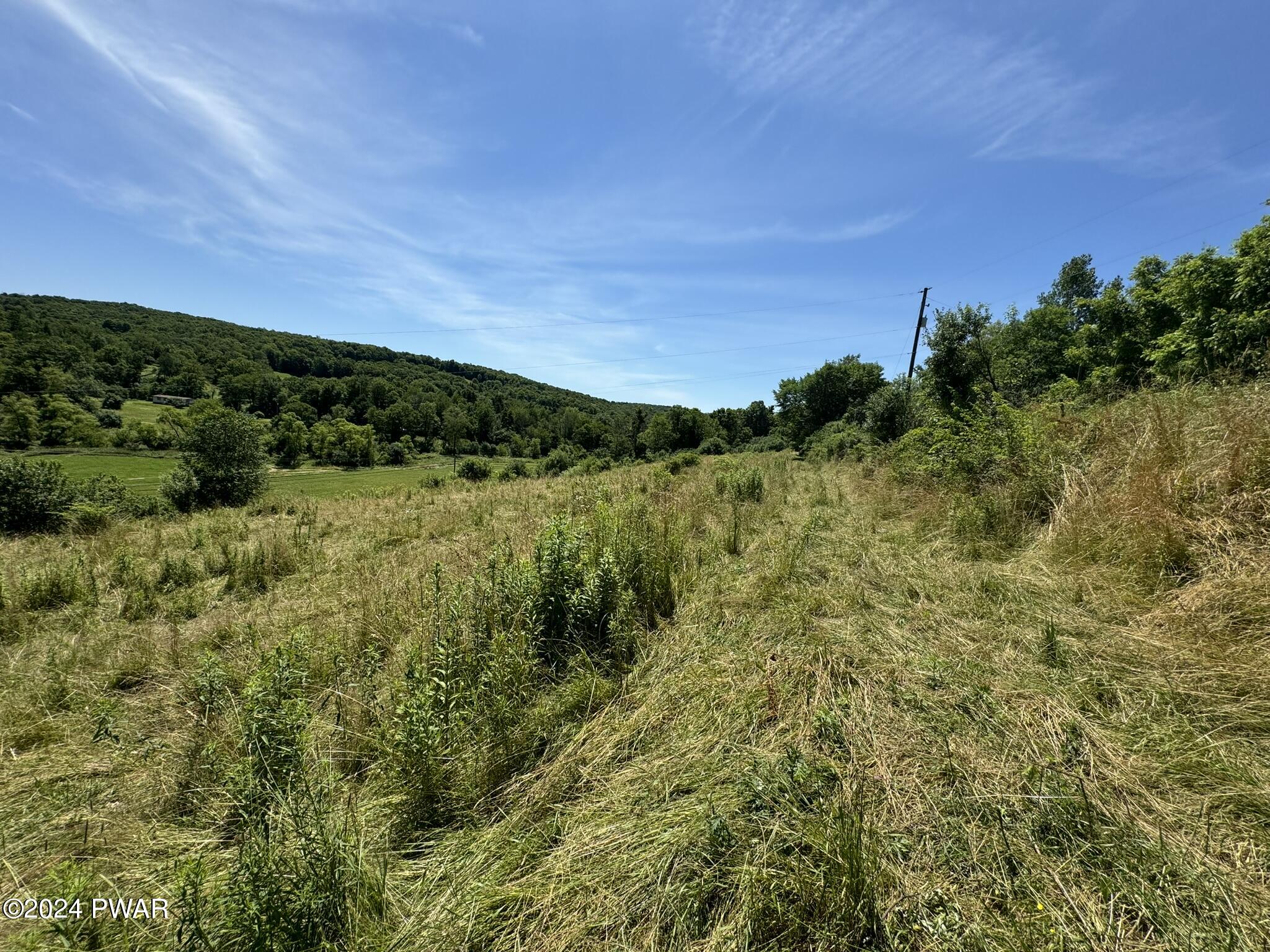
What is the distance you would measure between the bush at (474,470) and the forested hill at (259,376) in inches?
1737

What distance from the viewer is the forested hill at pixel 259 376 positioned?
72.1 metres

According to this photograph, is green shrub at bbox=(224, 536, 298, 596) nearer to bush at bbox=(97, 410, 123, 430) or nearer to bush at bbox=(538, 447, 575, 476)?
bush at bbox=(538, 447, 575, 476)

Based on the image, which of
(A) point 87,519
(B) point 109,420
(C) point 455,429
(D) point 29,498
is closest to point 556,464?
(A) point 87,519

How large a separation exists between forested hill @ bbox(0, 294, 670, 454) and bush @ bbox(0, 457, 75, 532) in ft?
215

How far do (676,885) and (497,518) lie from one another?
30.4ft

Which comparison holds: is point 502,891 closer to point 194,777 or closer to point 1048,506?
point 194,777

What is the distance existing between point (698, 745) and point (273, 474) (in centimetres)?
7451

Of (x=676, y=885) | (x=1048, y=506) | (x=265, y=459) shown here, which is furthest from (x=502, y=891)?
(x=265, y=459)

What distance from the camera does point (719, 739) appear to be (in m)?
2.75

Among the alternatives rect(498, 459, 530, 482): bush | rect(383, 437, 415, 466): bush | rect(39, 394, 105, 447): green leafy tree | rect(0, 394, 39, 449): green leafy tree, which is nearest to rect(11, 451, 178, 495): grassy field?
rect(39, 394, 105, 447): green leafy tree

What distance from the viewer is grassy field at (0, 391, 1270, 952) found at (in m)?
1.75

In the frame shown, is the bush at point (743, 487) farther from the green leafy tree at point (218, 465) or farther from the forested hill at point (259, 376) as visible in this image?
the forested hill at point (259, 376)

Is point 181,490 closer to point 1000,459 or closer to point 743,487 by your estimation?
point 743,487

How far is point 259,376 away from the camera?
294 feet
